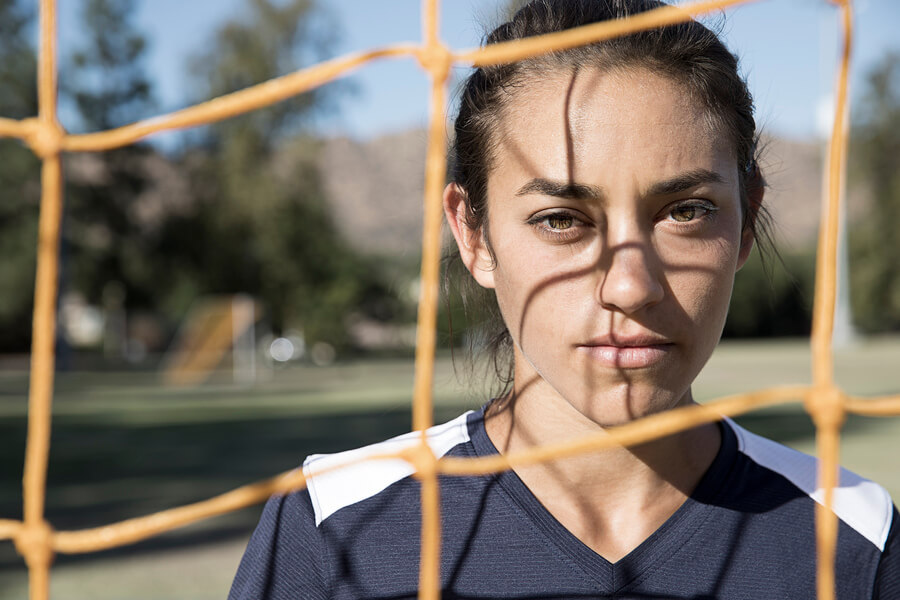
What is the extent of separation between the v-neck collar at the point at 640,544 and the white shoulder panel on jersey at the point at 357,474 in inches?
3.4

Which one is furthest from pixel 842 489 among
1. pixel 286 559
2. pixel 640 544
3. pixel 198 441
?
pixel 198 441

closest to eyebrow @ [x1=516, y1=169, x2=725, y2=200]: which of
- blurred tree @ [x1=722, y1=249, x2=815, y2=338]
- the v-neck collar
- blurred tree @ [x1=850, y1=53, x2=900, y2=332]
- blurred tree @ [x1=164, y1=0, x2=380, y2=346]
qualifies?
the v-neck collar

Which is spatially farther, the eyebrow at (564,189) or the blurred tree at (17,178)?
the blurred tree at (17,178)

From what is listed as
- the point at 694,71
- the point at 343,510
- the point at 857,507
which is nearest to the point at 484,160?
the point at 694,71

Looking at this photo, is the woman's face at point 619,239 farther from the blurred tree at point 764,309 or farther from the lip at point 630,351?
the blurred tree at point 764,309

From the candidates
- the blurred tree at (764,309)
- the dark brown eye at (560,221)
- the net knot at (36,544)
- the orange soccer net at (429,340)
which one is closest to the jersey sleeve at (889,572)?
the orange soccer net at (429,340)

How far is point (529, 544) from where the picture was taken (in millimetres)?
1081

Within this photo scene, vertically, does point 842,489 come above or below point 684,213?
below

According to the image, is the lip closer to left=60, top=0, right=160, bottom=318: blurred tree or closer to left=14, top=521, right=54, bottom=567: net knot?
left=14, top=521, right=54, bottom=567: net knot

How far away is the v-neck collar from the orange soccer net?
87mm

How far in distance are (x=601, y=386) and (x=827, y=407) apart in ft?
0.76

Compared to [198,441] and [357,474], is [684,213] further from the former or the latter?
[198,441]

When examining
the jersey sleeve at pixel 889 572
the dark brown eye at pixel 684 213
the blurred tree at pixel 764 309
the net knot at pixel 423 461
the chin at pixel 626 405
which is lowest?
the jersey sleeve at pixel 889 572

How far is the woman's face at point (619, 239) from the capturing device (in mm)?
984
